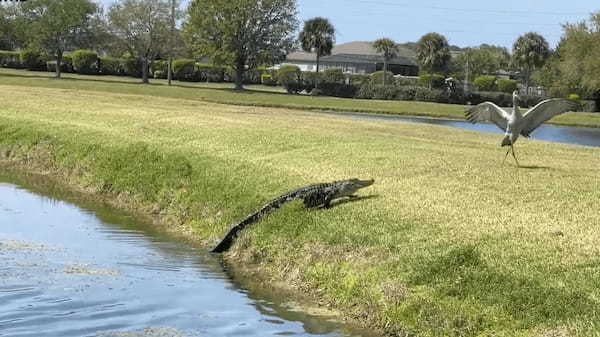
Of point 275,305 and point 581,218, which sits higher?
point 581,218

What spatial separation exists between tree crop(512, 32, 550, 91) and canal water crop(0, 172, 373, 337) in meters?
91.4

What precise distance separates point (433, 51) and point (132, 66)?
37.2 meters

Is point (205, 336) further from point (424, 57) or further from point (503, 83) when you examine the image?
point (424, 57)

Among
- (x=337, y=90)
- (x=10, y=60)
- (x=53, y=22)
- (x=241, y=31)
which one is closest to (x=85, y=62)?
(x=53, y=22)

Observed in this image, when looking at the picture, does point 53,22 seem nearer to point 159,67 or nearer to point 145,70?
point 145,70

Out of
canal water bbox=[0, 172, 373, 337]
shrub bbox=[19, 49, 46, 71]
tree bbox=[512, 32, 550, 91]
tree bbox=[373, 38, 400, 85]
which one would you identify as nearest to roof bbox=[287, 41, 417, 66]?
tree bbox=[373, 38, 400, 85]

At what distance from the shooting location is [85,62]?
79.2 meters

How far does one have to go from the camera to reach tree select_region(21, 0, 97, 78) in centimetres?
7319

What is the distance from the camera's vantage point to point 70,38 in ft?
252

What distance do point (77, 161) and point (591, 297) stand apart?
13609mm

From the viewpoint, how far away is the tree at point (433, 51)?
10350cm

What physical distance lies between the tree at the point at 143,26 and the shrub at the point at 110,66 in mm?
2706

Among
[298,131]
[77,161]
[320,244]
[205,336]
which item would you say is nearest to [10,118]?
[77,161]

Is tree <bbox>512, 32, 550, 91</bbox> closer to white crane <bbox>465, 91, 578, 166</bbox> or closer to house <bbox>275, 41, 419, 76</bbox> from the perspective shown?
house <bbox>275, 41, 419, 76</bbox>
